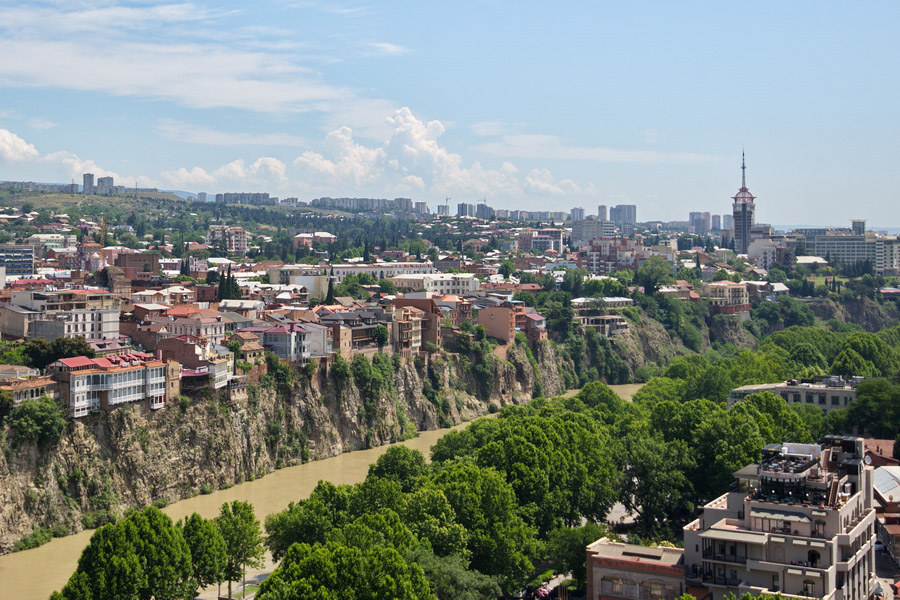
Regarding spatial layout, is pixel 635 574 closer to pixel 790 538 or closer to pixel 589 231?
pixel 790 538

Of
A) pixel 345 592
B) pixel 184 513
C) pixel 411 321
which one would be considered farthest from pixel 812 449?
pixel 411 321

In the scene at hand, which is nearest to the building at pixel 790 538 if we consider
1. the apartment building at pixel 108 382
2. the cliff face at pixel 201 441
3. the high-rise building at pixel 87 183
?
the cliff face at pixel 201 441

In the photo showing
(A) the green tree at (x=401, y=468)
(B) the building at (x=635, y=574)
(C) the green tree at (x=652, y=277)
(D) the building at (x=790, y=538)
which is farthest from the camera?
(C) the green tree at (x=652, y=277)

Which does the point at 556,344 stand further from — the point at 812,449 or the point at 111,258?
the point at 812,449

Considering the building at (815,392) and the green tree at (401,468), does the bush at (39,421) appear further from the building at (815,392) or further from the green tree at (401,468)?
the building at (815,392)

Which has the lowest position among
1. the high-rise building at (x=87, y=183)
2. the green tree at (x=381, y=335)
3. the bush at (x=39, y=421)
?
the bush at (x=39, y=421)

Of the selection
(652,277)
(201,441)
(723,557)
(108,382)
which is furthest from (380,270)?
(723,557)
